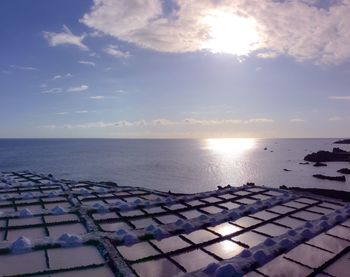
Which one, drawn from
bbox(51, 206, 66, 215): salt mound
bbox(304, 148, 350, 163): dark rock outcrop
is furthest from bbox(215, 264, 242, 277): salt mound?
bbox(304, 148, 350, 163): dark rock outcrop

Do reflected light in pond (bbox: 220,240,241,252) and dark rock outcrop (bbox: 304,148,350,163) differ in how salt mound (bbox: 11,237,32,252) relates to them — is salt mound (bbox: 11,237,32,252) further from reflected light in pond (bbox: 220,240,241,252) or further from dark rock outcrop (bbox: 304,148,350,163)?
dark rock outcrop (bbox: 304,148,350,163)

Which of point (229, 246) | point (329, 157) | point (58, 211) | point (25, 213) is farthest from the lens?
point (329, 157)

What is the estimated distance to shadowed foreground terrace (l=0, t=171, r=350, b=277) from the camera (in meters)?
11.3

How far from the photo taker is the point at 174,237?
14250 millimetres

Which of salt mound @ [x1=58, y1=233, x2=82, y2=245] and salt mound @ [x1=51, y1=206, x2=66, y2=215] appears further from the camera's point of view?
salt mound @ [x1=51, y1=206, x2=66, y2=215]

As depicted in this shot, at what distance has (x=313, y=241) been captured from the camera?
14.2m

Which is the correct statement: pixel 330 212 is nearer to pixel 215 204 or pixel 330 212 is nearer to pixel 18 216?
pixel 215 204

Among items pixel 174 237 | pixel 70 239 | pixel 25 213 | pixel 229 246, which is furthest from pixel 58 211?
pixel 229 246

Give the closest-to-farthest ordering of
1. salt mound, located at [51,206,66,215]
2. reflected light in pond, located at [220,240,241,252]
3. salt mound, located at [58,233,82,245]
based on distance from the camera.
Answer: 1. reflected light in pond, located at [220,240,241,252]
2. salt mound, located at [58,233,82,245]
3. salt mound, located at [51,206,66,215]

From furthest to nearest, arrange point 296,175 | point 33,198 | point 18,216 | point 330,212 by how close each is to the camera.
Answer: point 296,175 → point 33,198 → point 330,212 → point 18,216

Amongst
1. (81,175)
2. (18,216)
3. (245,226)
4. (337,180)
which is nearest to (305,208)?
(245,226)

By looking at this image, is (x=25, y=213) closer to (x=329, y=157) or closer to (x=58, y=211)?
(x=58, y=211)

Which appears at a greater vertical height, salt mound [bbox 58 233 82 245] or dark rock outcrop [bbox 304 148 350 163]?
salt mound [bbox 58 233 82 245]

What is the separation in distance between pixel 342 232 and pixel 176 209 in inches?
335
